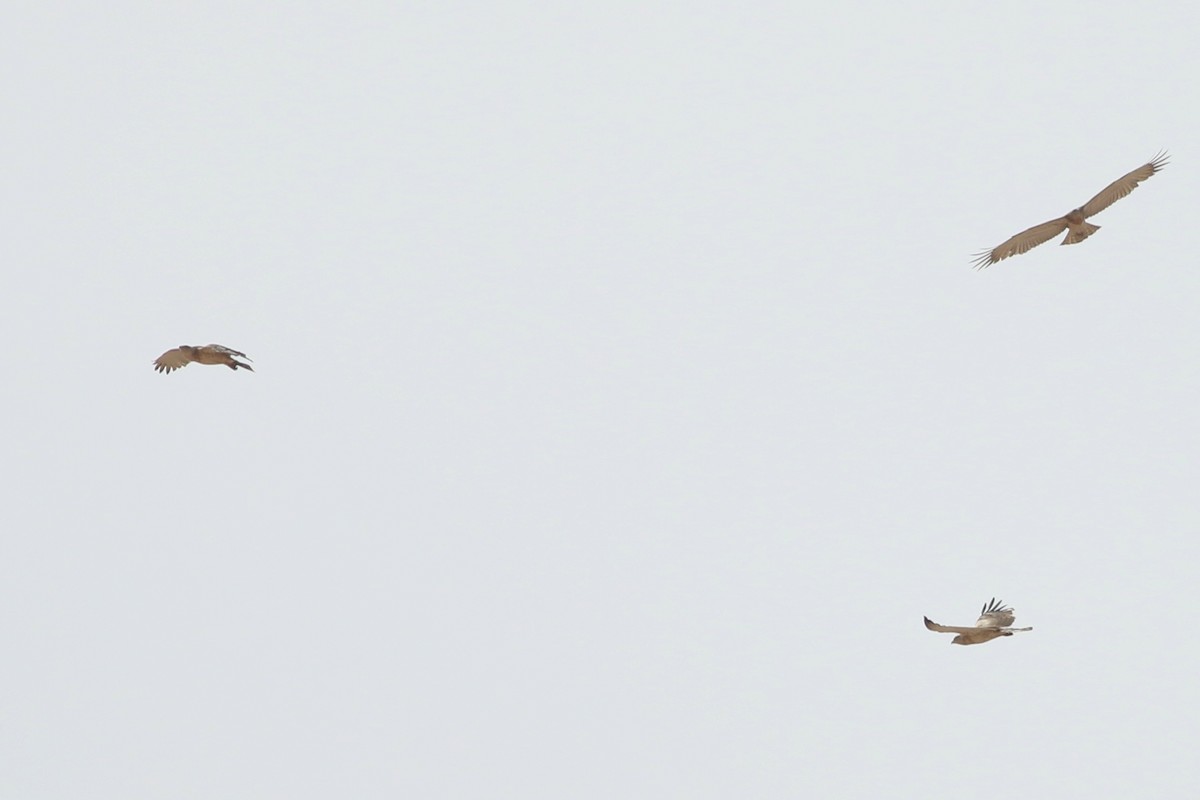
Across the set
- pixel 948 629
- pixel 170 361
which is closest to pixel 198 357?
pixel 170 361

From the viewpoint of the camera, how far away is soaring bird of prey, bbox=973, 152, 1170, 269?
137 ft

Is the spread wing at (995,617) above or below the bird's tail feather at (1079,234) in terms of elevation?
below

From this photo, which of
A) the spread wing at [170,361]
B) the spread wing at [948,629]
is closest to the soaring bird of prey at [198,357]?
the spread wing at [170,361]

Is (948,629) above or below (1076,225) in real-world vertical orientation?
below

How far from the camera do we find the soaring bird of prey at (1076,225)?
1645 inches

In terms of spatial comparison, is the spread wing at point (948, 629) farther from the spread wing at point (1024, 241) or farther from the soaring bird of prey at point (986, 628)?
the spread wing at point (1024, 241)

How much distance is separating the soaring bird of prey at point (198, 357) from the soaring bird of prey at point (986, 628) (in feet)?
50.6

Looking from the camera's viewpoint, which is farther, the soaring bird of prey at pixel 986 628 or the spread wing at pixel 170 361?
the spread wing at pixel 170 361

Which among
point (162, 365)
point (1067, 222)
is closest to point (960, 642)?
point (1067, 222)

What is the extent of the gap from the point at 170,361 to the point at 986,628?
64.1 ft

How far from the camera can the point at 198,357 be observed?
39.9m

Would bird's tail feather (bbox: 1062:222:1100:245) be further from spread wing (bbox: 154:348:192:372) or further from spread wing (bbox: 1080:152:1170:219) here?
spread wing (bbox: 154:348:192:372)

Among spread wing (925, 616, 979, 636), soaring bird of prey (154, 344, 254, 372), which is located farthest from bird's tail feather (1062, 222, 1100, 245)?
soaring bird of prey (154, 344, 254, 372)

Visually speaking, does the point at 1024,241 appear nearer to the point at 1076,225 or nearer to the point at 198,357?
the point at 1076,225
